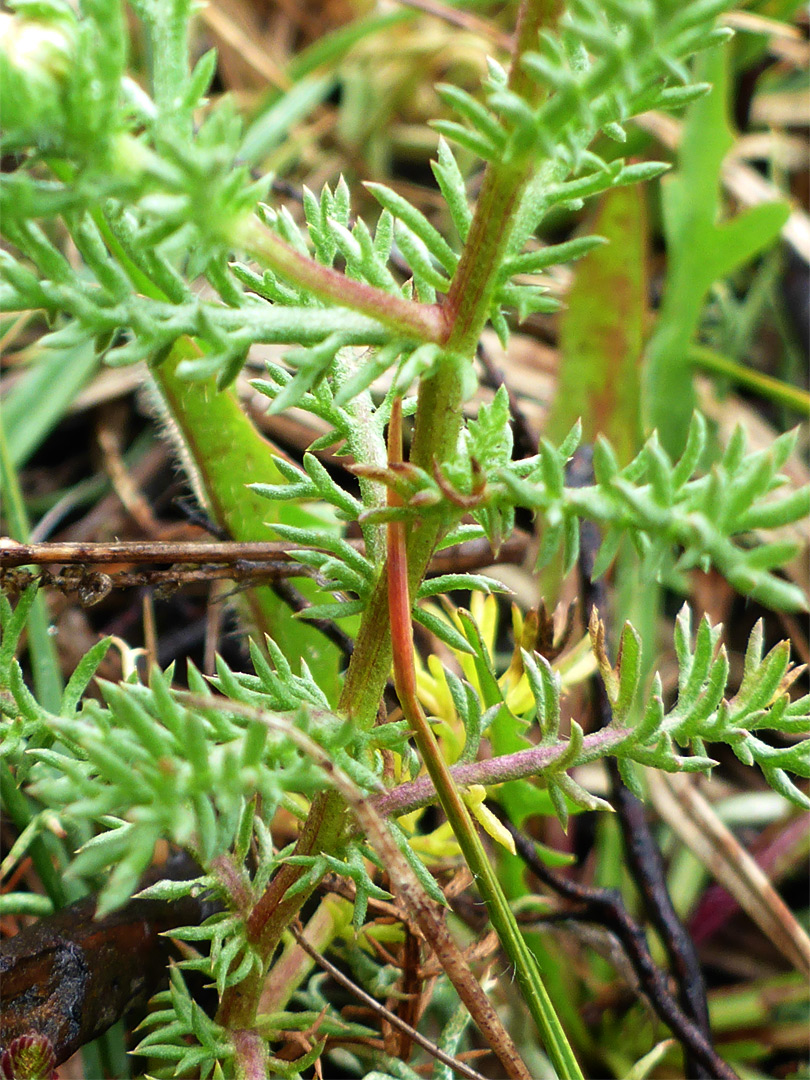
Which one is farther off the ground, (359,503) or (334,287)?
(334,287)

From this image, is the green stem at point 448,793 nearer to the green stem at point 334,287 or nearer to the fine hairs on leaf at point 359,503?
the fine hairs on leaf at point 359,503

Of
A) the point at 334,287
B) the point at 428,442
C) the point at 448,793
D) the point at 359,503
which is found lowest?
the point at 448,793

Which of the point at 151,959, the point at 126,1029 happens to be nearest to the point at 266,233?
the point at 151,959

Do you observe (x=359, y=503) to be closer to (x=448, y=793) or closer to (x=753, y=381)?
(x=448, y=793)

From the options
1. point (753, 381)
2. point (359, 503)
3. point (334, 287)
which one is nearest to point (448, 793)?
point (359, 503)

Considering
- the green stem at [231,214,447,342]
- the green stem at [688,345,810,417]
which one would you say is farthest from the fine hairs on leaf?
the green stem at [688,345,810,417]

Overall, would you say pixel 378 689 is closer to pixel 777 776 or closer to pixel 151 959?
pixel 777 776

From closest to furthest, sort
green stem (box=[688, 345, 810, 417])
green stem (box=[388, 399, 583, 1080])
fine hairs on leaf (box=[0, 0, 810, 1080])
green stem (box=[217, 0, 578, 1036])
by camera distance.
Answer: fine hairs on leaf (box=[0, 0, 810, 1080]) → green stem (box=[217, 0, 578, 1036]) → green stem (box=[388, 399, 583, 1080]) → green stem (box=[688, 345, 810, 417])

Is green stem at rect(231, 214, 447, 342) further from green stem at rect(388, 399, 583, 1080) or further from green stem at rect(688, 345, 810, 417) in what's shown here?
green stem at rect(688, 345, 810, 417)
